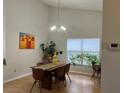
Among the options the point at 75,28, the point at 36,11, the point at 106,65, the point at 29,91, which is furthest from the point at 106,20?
the point at 36,11

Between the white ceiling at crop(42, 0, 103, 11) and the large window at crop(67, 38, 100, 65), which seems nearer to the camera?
the white ceiling at crop(42, 0, 103, 11)

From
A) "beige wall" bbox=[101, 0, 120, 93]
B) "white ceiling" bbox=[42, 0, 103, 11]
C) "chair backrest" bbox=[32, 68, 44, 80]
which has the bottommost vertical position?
"chair backrest" bbox=[32, 68, 44, 80]

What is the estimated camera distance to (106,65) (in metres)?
1.86

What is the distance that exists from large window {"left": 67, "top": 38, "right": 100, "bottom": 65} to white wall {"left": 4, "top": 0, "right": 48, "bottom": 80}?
1.62m

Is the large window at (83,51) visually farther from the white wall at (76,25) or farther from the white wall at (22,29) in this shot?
the white wall at (22,29)

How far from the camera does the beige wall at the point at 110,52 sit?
1.78 m

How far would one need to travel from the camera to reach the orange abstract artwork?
562cm

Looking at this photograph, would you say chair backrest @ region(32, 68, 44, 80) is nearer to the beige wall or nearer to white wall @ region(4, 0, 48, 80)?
white wall @ region(4, 0, 48, 80)

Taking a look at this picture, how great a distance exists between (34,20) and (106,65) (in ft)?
17.5

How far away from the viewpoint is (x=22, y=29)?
5707 mm

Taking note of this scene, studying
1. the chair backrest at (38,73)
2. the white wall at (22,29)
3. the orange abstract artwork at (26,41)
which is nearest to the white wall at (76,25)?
the white wall at (22,29)

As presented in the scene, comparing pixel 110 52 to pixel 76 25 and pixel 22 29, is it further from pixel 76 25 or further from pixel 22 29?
pixel 76 25

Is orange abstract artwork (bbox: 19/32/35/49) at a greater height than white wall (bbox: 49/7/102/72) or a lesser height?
lesser

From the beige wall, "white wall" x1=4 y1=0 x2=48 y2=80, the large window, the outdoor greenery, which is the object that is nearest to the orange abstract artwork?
"white wall" x1=4 y1=0 x2=48 y2=80
